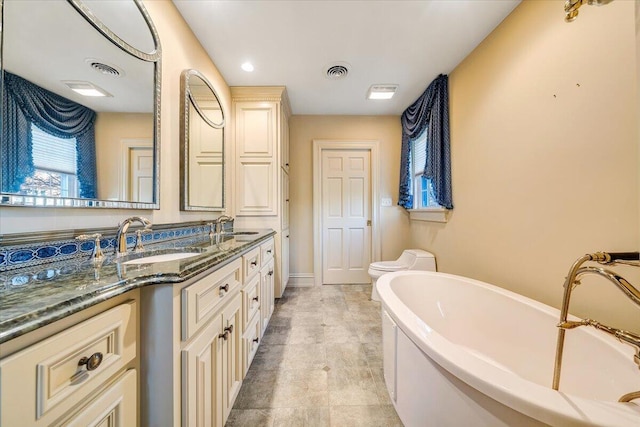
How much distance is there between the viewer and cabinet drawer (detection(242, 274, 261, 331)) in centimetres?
131

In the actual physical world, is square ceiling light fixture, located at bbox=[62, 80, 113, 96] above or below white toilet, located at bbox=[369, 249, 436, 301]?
above

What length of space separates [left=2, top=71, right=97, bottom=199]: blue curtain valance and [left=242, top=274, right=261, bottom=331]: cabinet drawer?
86 cm

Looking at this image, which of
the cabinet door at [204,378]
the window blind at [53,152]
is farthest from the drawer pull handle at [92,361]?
the window blind at [53,152]

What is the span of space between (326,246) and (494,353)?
2087mm

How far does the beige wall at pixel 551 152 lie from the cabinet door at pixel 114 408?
1.55 meters

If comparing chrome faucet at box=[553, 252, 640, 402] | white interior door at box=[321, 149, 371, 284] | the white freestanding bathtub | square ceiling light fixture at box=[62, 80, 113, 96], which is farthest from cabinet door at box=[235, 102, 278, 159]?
chrome faucet at box=[553, 252, 640, 402]

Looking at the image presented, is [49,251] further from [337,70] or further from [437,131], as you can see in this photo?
[437,131]

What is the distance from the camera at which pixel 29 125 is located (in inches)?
29.1

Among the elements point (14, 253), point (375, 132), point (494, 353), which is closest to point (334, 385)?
point (494, 353)

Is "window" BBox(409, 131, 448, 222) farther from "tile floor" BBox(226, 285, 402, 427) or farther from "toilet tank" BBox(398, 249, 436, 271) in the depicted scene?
"tile floor" BBox(226, 285, 402, 427)

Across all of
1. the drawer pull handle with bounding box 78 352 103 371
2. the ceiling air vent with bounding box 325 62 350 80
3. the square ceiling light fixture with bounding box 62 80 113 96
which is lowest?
the drawer pull handle with bounding box 78 352 103 371

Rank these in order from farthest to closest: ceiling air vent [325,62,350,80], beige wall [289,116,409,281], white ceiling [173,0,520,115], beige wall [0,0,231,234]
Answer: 1. beige wall [289,116,409,281]
2. ceiling air vent [325,62,350,80]
3. white ceiling [173,0,520,115]
4. beige wall [0,0,231,234]

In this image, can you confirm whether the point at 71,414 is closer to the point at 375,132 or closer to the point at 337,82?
the point at 337,82

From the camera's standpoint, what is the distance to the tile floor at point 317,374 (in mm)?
1182
